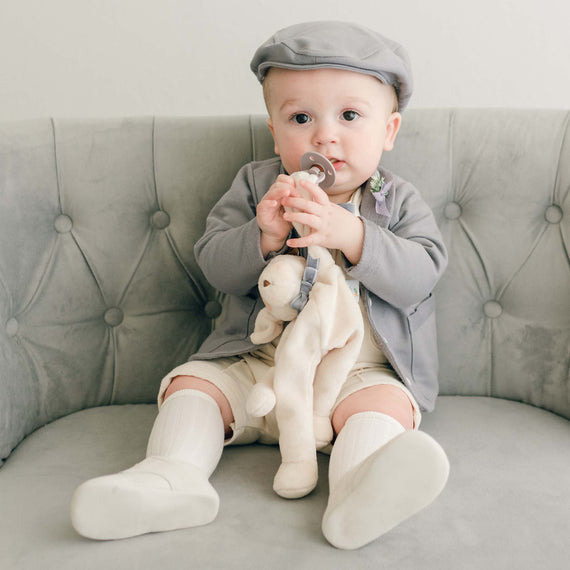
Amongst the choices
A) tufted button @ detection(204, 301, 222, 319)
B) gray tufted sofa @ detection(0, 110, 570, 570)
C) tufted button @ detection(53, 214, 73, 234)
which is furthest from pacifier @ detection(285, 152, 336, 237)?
tufted button @ detection(53, 214, 73, 234)

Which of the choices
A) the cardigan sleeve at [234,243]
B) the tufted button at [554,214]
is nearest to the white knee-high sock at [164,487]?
the cardigan sleeve at [234,243]

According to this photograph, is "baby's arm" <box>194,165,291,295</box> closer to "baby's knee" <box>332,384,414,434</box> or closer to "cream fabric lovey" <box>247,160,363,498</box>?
"cream fabric lovey" <box>247,160,363,498</box>

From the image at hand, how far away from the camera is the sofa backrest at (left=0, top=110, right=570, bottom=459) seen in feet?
3.94

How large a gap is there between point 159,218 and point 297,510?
2.07 ft

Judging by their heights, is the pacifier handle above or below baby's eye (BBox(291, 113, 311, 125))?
below

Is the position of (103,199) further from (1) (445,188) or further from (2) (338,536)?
(2) (338,536)

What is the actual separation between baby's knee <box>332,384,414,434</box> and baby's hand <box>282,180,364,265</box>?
0.71 ft

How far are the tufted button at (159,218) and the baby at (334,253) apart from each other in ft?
0.44

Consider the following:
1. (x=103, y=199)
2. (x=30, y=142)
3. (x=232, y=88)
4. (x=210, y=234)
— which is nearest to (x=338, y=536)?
(x=210, y=234)

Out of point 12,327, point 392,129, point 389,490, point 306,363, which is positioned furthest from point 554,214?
point 12,327

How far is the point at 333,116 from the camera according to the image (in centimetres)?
106

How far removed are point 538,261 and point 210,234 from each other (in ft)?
1.94

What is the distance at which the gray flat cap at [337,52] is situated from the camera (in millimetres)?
1025

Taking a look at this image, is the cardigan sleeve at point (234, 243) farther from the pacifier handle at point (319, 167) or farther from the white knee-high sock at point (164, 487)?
the white knee-high sock at point (164, 487)
